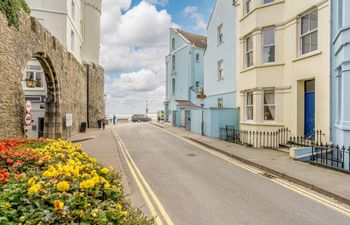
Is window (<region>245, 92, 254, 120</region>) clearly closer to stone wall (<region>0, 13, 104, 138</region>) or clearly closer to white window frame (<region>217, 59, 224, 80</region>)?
white window frame (<region>217, 59, 224, 80</region>)

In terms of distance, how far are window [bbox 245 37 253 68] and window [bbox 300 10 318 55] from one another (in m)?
3.58

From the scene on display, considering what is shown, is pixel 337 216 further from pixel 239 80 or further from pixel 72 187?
pixel 239 80

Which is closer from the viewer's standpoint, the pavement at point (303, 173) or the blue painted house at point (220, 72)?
the pavement at point (303, 173)

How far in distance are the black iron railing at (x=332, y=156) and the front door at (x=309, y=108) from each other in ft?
8.40

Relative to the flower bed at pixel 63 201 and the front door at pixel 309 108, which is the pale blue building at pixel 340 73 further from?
the flower bed at pixel 63 201

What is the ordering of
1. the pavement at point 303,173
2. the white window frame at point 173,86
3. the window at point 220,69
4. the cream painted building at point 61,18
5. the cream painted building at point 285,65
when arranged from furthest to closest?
the white window frame at point 173,86 < the window at point 220,69 < the cream painted building at point 61,18 < the cream painted building at point 285,65 < the pavement at point 303,173

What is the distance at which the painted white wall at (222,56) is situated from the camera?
2033cm

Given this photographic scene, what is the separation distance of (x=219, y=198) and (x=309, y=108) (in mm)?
9603

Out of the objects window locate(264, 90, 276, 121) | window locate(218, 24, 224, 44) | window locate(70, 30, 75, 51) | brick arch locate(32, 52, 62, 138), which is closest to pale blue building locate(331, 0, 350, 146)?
window locate(264, 90, 276, 121)

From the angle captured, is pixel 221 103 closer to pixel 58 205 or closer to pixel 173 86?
pixel 173 86

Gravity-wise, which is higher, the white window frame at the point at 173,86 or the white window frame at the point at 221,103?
the white window frame at the point at 173,86

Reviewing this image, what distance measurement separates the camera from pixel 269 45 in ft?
51.5

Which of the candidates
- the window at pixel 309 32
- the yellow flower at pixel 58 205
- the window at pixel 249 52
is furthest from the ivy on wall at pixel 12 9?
the window at pixel 309 32

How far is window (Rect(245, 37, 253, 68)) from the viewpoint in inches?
670
